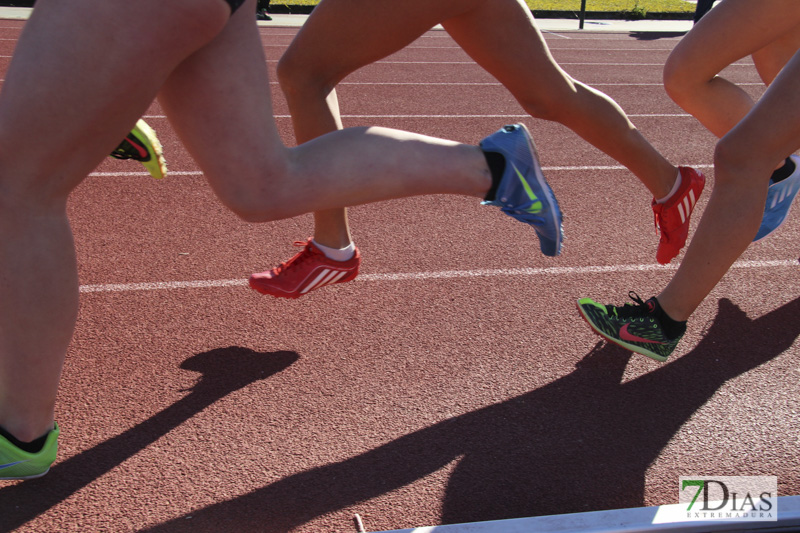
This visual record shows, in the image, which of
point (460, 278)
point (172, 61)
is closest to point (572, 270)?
point (460, 278)

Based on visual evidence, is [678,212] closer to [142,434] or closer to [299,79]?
[299,79]

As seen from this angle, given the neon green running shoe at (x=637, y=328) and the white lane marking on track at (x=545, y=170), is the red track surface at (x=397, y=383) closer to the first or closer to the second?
the neon green running shoe at (x=637, y=328)

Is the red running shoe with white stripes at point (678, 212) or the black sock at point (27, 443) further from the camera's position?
the red running shoe with white stripes at point (678, 212)

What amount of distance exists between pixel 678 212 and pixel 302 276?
154 centimetres

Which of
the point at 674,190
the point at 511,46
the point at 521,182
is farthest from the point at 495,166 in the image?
the point at 674,190

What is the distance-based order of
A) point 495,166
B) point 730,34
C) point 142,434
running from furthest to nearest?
point 730,34
point 142,434
point 495,166

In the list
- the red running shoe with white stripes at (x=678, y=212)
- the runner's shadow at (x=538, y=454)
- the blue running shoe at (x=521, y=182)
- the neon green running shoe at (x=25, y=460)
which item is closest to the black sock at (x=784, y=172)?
the red running shoe with white stripes at (x=678, y=212)

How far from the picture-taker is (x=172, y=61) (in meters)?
1.59

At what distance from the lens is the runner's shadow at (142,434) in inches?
77.0

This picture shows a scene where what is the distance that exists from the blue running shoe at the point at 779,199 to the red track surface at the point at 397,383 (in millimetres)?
345

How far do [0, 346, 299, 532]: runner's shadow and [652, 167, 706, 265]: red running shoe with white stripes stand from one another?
62.6 inches

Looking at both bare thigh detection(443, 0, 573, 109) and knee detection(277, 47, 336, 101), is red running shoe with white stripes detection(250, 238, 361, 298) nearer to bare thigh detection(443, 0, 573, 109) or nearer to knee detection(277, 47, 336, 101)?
knee detection(277, 47, 336, 101)

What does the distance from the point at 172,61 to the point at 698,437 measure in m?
1.88

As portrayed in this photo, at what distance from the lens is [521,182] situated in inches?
81.4
